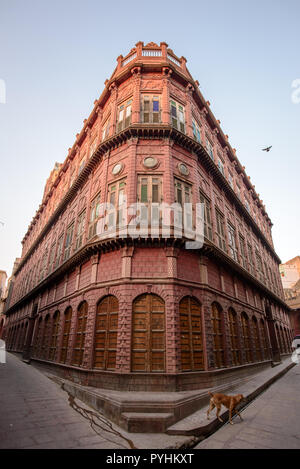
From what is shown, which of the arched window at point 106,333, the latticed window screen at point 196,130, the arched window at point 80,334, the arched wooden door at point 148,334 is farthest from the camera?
the latticed window screen at point 196,130

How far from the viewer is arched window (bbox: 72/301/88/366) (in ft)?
35.2

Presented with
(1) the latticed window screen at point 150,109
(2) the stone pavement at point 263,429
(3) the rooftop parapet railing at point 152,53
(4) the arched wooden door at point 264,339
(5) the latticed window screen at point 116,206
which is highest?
(3) the rooftop parapet railing at point 152,53

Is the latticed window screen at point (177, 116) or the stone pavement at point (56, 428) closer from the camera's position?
the stone pavement at point (56, 428)

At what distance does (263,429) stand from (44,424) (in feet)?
18.3

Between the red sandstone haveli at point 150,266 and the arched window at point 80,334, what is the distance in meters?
0.05

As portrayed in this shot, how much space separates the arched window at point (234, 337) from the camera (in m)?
12.5

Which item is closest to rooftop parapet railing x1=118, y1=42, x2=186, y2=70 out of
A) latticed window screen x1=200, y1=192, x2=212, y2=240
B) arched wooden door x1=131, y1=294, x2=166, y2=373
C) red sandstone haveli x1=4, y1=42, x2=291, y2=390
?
red sandstone haveli x1=4, y1=42, x2=291, y2=390

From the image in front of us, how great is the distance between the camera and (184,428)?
5.95 metres

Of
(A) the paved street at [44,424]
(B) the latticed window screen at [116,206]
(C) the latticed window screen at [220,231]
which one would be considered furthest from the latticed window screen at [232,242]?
(A) the paved street at [44,424]

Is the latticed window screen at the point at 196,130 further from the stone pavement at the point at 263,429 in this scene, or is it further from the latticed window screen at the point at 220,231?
the stone pavement at the point at 263,429

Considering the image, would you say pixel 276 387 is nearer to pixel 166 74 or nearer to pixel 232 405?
pixel 232 405

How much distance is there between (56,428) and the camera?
6078 mm

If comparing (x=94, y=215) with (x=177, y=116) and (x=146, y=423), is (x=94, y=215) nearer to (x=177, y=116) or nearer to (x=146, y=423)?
(x=177, y=116)
